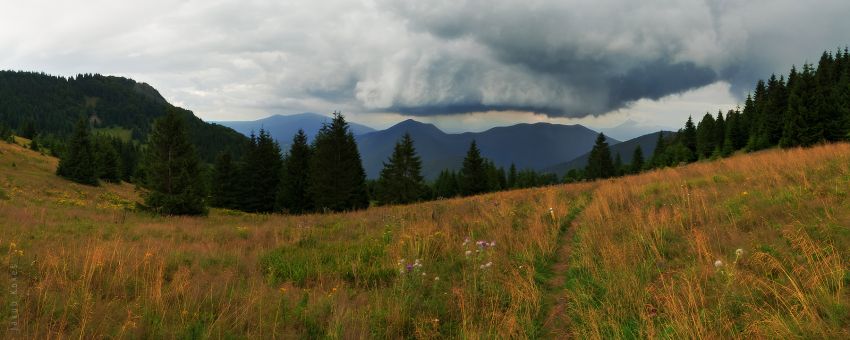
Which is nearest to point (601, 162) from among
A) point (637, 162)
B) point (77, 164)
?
point (637, 162)

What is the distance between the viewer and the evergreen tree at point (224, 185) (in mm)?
46875

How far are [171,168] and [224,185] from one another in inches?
836

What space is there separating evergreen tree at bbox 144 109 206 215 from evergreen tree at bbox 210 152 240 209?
20.2 meters

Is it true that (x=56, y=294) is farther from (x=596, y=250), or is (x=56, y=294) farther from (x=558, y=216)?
(x=558, y=216)

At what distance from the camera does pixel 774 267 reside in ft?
12.8

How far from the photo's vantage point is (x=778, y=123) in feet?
163

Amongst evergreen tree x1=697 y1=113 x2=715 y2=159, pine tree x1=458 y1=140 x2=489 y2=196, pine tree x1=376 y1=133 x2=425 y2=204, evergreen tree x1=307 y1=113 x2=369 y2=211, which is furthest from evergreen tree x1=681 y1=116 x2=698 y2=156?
evergreen tree x1=307 y1=113 x2=369 y2=211

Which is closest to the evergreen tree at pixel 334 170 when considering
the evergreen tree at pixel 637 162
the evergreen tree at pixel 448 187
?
the evergreen tree at pixel 448 187

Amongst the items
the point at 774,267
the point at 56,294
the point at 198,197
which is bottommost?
the point at 198,197

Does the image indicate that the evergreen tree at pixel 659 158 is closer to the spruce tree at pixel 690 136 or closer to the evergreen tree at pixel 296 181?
the spruce tree at pixel 690 136

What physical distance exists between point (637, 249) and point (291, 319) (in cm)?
465

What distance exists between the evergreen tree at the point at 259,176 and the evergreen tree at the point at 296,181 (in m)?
2.47

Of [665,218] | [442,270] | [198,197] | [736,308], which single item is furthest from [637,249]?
[198,197]

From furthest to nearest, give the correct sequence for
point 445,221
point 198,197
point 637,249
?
point 198,197
point 445,221
point 637,249
